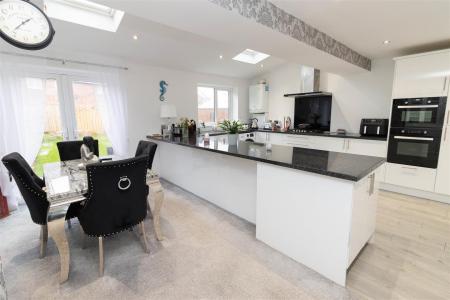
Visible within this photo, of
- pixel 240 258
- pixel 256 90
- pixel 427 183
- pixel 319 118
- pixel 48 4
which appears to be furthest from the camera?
pixel 256 90

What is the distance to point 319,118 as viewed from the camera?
4848mm

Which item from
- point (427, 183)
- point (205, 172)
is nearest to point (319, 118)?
point (427, 183)

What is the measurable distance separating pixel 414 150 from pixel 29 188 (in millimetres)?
4716

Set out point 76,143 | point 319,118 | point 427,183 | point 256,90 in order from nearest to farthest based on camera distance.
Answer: point 76,143, point 427,183, point 319,118, point 256,90

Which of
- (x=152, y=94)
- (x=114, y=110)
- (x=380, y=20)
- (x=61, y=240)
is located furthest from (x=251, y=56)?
(x=61, y=240)

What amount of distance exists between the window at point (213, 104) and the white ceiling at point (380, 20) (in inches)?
126

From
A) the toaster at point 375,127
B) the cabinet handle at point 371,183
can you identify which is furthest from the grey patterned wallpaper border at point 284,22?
the cabinet handle at point 371,183

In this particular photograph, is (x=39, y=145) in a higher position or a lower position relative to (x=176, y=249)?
higher

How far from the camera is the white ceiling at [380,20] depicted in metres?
2.01

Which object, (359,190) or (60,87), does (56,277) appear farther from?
(60,87)

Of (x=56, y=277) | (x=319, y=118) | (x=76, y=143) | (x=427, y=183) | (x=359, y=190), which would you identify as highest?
(x=319, y=118)

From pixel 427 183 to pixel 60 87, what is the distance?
228 inches

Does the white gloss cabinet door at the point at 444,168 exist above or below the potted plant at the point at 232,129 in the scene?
below

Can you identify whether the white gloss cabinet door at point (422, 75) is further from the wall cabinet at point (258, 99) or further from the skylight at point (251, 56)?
the wall cabinet at point (258, 99)
